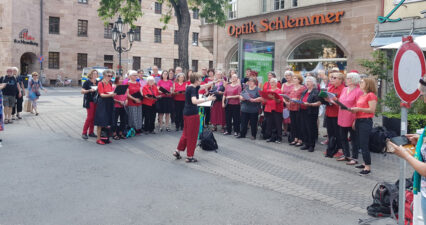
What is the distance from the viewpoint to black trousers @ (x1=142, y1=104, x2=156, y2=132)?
39.9 feet

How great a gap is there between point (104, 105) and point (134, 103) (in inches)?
55.6

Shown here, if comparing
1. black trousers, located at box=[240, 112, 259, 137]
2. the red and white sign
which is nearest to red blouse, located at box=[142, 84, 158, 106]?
black trousers, located at box=[240, 112, 259, 137]

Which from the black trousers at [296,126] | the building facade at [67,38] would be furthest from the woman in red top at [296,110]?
the building facade at [67,38]

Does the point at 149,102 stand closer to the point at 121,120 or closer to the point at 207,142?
the point at 121,120

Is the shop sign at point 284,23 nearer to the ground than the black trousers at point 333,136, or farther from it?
farther from it

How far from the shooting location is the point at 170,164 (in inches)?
320

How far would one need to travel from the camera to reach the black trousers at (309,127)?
9.79 metres

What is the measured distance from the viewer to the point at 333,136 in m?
9.00

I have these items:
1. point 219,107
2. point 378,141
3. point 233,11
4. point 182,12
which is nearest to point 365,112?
point 378,141

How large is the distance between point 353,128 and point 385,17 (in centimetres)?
1004

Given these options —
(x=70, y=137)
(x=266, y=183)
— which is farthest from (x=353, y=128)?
(x=70, y=137)

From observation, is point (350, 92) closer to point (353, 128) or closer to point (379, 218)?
point (353, 128)

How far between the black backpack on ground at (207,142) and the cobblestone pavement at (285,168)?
207 millimetres

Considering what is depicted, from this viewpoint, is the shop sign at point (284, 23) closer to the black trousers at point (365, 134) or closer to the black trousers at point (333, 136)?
the black trousers at point (333, 136)
